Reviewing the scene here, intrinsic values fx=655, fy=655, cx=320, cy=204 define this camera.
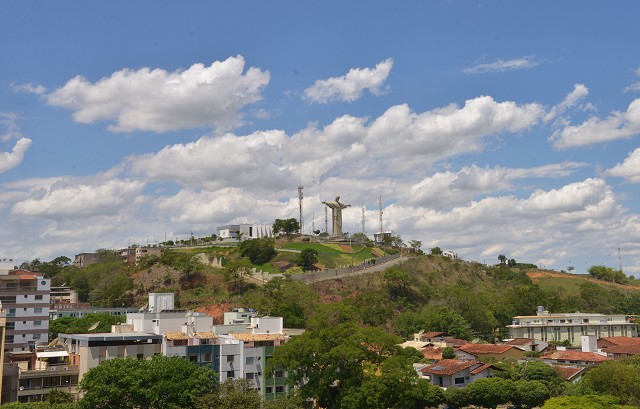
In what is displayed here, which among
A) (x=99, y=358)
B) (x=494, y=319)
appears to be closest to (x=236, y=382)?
(x=99, y=358)

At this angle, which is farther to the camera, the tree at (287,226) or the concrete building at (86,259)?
the concrete building at (86,259)

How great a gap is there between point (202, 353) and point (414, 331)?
4400cm

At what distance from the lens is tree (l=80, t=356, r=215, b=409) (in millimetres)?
42562

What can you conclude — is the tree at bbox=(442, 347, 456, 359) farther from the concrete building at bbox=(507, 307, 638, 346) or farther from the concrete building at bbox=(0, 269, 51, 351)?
the concrete building at bbox=(0, 269, 51, 351)

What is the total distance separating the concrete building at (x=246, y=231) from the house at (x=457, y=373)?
85.3 m

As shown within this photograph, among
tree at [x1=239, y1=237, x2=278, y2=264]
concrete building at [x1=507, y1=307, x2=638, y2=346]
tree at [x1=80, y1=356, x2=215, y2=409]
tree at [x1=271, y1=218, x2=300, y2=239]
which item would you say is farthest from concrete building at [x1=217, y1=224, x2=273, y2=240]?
tree at [x1=80, y1=356, x2=215, y2=409]

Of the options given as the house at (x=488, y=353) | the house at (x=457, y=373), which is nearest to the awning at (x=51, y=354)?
the house at (x=457, y=373)

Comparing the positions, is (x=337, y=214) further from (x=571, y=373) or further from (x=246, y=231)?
(x=571, y=373)

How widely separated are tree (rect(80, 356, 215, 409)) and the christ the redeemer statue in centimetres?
9780

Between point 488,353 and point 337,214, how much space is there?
245 feet

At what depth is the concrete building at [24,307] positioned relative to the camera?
6866cm

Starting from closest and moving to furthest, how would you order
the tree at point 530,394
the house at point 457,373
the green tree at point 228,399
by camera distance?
the green tree at point 228,399 < the tree at point 530,394 < the house at point 457,373

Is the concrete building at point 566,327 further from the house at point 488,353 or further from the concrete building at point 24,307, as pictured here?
the concrete building at point 24,307

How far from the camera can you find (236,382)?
48906mm
